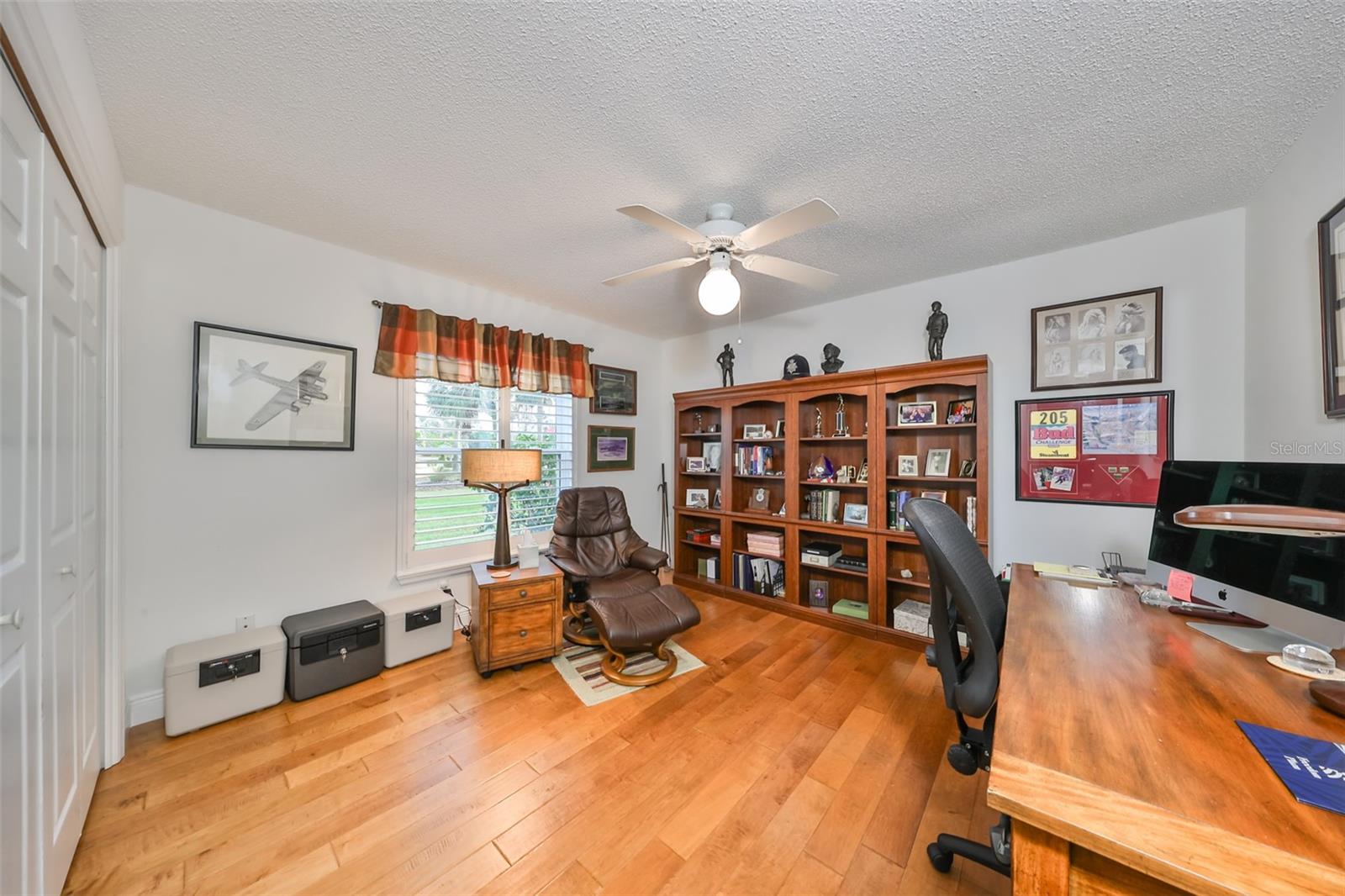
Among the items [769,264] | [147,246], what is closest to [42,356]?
[147,246]

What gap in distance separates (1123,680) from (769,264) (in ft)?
6.17

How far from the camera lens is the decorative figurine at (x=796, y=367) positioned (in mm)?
3578

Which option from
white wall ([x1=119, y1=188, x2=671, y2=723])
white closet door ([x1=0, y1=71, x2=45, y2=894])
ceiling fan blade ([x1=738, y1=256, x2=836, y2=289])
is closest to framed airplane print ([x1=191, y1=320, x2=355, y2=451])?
white wall ([x1=119, y1=188, x2=671, y2=723])

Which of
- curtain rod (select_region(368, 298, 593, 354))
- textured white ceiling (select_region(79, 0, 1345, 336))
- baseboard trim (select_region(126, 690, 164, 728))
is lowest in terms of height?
baseboard trim (select_region(126, 690, 164, 728))

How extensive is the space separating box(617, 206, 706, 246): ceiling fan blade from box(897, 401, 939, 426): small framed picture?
2015 millimetres

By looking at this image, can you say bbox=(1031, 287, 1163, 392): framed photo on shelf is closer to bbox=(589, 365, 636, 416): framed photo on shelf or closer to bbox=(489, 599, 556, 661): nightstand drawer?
bbox=(589, 365, 636, 416): framed photo on shelf

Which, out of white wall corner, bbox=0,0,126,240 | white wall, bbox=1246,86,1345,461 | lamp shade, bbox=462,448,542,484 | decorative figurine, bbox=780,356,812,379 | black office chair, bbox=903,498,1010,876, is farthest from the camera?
decorative figurine, bbox=780,356,812,379

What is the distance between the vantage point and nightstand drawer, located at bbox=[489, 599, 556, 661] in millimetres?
2535

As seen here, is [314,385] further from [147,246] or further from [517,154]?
[517,154]

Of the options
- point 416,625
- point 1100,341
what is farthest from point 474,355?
point 1100,341

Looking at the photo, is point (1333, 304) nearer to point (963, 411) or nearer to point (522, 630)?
point (963, 411)

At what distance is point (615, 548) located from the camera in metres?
3.43

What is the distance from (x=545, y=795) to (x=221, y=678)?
5.46 ft

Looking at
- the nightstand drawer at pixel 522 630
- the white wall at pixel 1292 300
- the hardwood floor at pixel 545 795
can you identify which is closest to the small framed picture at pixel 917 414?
the white wall at pixel 1292 300
